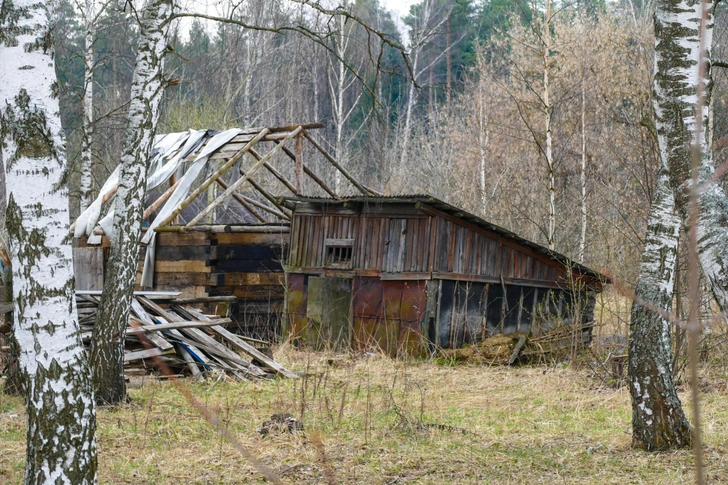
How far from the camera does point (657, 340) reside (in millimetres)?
6625

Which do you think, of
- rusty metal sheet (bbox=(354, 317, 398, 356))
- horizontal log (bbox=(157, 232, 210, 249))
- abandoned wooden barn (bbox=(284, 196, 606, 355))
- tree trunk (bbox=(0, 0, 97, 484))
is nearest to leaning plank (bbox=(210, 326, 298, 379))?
abandoned wooden barn (bbox=(284, 196, 606, 355))

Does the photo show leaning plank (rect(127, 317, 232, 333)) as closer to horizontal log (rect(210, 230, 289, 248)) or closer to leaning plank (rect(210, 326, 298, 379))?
leaning plank (rect(210, 326, 298, 379))

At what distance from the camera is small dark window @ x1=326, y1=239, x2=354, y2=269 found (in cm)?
1509

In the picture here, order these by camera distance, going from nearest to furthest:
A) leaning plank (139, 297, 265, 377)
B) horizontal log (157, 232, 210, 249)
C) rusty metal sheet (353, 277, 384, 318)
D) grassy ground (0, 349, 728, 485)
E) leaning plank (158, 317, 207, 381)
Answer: grassy ground (0, 349, 728, 485)
leaning plank (158, 317, 207, 381)
leaning plank (139, 297, 265, 377)
rusty metal sheet (353, 277, 384, 318)
horizontal log (157, 232, 210, 249)

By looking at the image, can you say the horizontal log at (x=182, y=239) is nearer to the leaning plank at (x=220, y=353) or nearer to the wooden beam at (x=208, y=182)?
the wooden beam at (x=208, y=182)

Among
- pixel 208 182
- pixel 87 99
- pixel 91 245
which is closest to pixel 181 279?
pixel 91 245

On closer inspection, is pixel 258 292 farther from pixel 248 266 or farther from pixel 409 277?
pixel 409 277

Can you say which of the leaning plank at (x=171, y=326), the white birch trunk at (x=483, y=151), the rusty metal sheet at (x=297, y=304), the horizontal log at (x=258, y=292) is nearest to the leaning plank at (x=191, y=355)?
the leaning plank at (x=171, y=326)

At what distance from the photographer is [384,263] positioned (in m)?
14.6

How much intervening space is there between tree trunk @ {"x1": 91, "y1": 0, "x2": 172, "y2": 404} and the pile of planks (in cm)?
185

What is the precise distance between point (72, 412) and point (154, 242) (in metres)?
11.2

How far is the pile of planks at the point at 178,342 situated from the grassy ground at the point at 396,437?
0.49m

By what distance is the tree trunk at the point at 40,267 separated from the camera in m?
4.52

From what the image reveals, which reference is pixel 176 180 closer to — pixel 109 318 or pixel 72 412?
pixel 109 318
